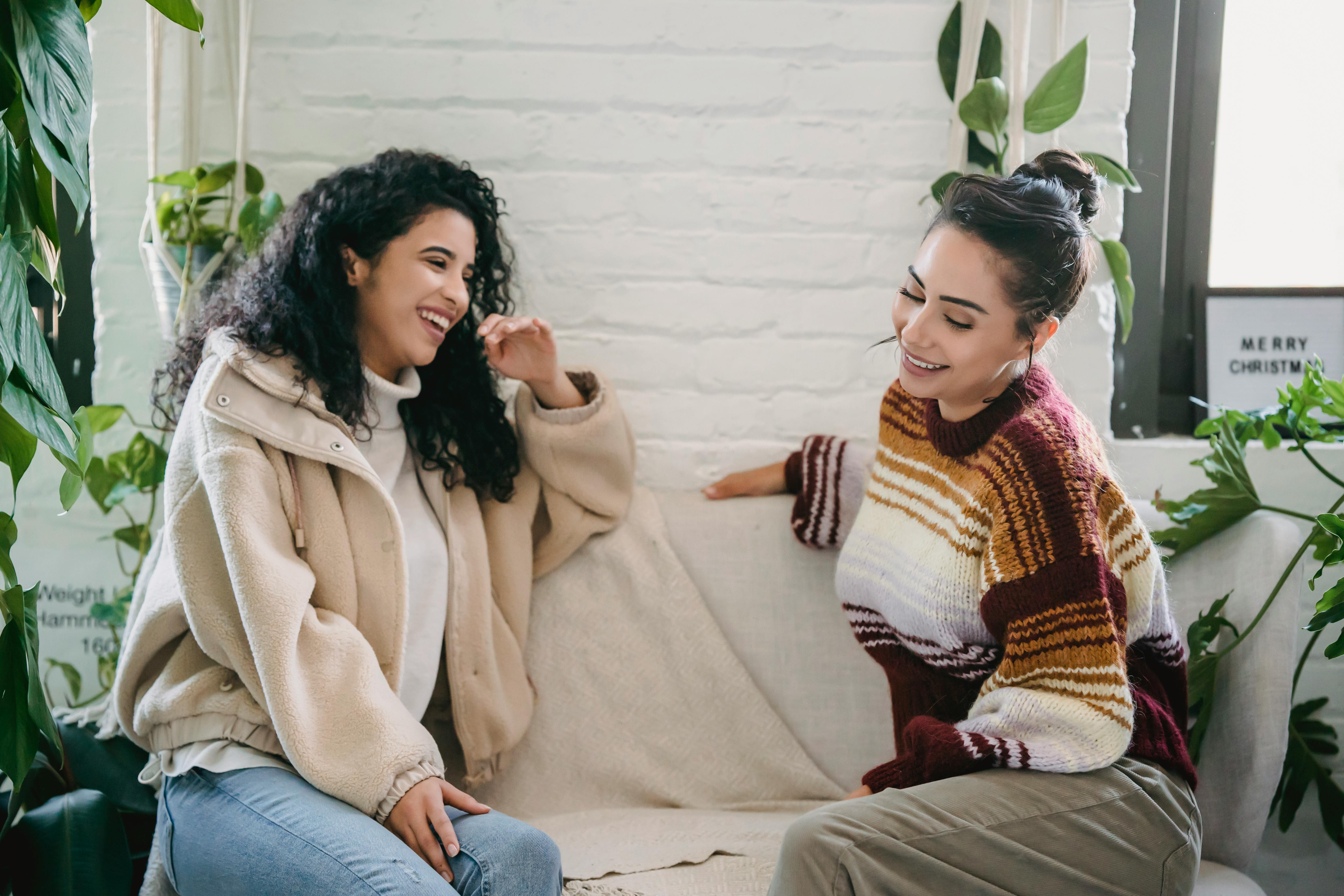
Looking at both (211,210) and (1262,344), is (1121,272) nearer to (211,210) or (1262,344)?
(1262,344)

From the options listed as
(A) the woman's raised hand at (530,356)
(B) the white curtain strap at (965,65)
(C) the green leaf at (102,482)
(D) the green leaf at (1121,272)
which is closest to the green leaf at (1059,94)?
(B) the white curtain strap at (965,65)

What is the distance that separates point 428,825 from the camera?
1.11 meters

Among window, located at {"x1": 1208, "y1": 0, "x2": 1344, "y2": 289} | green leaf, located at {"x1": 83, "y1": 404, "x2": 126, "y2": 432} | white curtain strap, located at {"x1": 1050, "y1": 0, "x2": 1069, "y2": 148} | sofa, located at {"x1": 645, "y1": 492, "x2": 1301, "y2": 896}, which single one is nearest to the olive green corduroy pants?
sofa, located at {"x1": 645, "y1": 492, "x2": 1301, "y2": 896}

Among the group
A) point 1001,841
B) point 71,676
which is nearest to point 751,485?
point 1001,841

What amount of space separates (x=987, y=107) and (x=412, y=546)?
1.12 m

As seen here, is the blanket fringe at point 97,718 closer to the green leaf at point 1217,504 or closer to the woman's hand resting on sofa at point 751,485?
the woman's hand resting on sofa at point 751,485

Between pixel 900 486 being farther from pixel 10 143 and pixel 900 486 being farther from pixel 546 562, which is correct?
pixel 10 143

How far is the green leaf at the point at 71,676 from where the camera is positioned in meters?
1.72

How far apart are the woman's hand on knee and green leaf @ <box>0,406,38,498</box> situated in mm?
541

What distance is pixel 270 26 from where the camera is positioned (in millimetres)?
1631

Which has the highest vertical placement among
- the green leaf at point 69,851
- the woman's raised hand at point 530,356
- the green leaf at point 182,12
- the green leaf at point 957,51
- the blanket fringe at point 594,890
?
the green leaf at point 957,51

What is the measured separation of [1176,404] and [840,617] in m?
0.82

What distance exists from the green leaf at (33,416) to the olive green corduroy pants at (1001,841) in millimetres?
819

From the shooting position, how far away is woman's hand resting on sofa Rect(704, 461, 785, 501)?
1.64 meters
